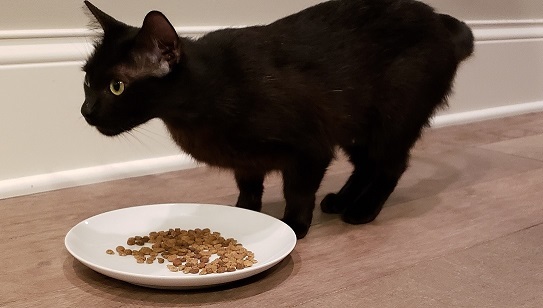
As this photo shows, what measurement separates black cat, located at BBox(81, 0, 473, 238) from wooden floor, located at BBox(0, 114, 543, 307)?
4.3 inches

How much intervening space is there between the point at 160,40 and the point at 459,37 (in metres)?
0.68

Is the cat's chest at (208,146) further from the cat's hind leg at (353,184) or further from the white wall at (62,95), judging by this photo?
the white wall at (62,95)

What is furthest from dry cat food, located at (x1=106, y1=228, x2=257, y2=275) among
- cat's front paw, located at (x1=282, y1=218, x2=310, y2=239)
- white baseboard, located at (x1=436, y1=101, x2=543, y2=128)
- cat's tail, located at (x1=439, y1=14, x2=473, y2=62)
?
white baseboard, located at (x1=436, y1=101, x2=543, y2=128)

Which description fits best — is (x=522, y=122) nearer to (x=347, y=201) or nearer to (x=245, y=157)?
(x=347, y=201)

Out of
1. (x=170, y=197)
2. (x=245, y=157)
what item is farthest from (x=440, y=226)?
(x=170, y=197)

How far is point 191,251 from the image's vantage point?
3.20 feet

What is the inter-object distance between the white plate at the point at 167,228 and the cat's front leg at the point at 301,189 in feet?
0.19

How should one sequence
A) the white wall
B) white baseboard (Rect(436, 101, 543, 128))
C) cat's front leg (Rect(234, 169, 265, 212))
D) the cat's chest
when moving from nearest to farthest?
1. the cat's chest
2. cat's front leg (Rect(234, 169, 265, 212))
3. the white wall
4. white baseboard (Rect(436, 101, 543, 128))

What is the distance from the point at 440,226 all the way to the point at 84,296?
0.66 m

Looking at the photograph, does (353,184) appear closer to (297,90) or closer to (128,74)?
(297,90)

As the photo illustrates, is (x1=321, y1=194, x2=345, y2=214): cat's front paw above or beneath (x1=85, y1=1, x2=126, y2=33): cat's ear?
beneath

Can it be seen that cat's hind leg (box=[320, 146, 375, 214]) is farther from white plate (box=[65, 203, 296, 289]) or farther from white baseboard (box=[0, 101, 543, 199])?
white baseboard (box=[0, 101, 543, 199])

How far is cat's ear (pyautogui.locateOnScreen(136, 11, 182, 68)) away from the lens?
886mm

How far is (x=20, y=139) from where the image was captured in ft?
4.45
